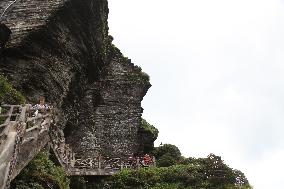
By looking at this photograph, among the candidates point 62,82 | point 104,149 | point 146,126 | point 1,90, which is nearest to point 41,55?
point 62,82

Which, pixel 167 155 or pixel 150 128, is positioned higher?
pixel 150 128

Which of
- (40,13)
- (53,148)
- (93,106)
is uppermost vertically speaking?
(40,13)

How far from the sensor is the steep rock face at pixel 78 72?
2644 centimetres

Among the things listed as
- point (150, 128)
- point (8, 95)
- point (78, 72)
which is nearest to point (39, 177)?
point (8, 95)

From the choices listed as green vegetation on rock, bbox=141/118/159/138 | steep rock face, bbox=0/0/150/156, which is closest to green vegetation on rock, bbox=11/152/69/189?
steep rock face, bbox=0/0/150/156

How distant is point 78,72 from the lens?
3186 cm

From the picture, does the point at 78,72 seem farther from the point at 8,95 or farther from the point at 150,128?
the point at 8,95

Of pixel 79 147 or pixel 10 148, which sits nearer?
pixel 10 148

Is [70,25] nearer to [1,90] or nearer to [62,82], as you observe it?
[62,82]

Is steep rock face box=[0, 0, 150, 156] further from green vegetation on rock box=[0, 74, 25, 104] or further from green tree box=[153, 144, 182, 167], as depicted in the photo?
green vegetation on rock box=[0, 74, 25, 104]

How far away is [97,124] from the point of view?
37.0 metres

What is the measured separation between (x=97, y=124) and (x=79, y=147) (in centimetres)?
322

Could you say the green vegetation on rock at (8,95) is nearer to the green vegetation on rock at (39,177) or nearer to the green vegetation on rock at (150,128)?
the green vegetation on rock at (39,177)

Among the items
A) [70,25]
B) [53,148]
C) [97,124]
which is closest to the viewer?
[53,148]
